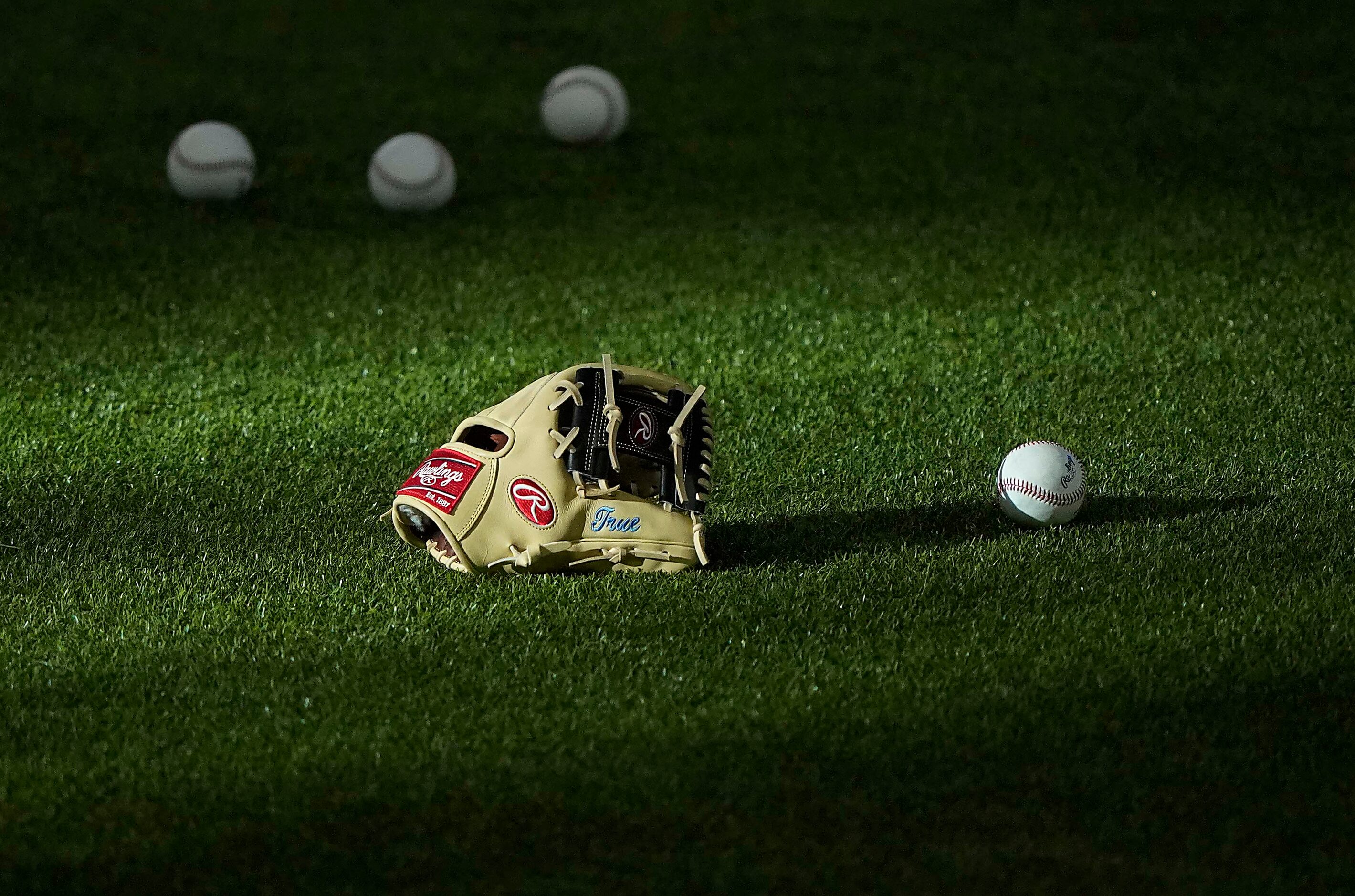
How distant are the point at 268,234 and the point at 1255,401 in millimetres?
4268

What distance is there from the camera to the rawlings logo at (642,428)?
357 cm

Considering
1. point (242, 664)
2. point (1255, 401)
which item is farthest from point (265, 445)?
point (1255, 401)

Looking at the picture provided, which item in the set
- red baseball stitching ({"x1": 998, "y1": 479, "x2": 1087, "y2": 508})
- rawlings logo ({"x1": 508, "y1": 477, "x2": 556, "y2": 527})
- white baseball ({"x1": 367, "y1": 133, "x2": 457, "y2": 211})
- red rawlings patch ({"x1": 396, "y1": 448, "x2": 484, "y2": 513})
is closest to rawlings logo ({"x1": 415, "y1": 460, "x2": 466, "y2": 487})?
Result: red rawlings patch ({"x1": 396, "y1": 448, "x2": 484, "y2": 513})

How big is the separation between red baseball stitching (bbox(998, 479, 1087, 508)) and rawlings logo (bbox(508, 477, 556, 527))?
127 centimetres

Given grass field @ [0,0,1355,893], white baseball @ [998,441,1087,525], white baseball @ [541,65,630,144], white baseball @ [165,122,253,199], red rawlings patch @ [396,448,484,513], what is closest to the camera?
grass field @ [0,0,1355,893]

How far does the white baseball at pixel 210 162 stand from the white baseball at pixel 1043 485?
429 centimetres

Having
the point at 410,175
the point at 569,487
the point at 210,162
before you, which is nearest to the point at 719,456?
the point at 569,487

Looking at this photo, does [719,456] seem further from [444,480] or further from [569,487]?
[444,480]

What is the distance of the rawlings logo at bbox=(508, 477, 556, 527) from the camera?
137 inches

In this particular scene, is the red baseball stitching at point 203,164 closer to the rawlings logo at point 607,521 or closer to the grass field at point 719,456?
the grass field at point 719,456

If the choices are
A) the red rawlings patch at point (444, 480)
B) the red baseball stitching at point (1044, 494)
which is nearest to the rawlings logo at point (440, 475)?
the red rawlings patch at point (444, 480)

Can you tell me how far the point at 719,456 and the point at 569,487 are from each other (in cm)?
112

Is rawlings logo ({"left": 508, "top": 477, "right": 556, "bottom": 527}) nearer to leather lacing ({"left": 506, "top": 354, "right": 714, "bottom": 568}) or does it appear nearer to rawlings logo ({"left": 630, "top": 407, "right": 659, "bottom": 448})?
leather lacing ({"left": 506, "top": 354, "right": 714, "bottom": 568})

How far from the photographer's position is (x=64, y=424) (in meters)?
4.80
